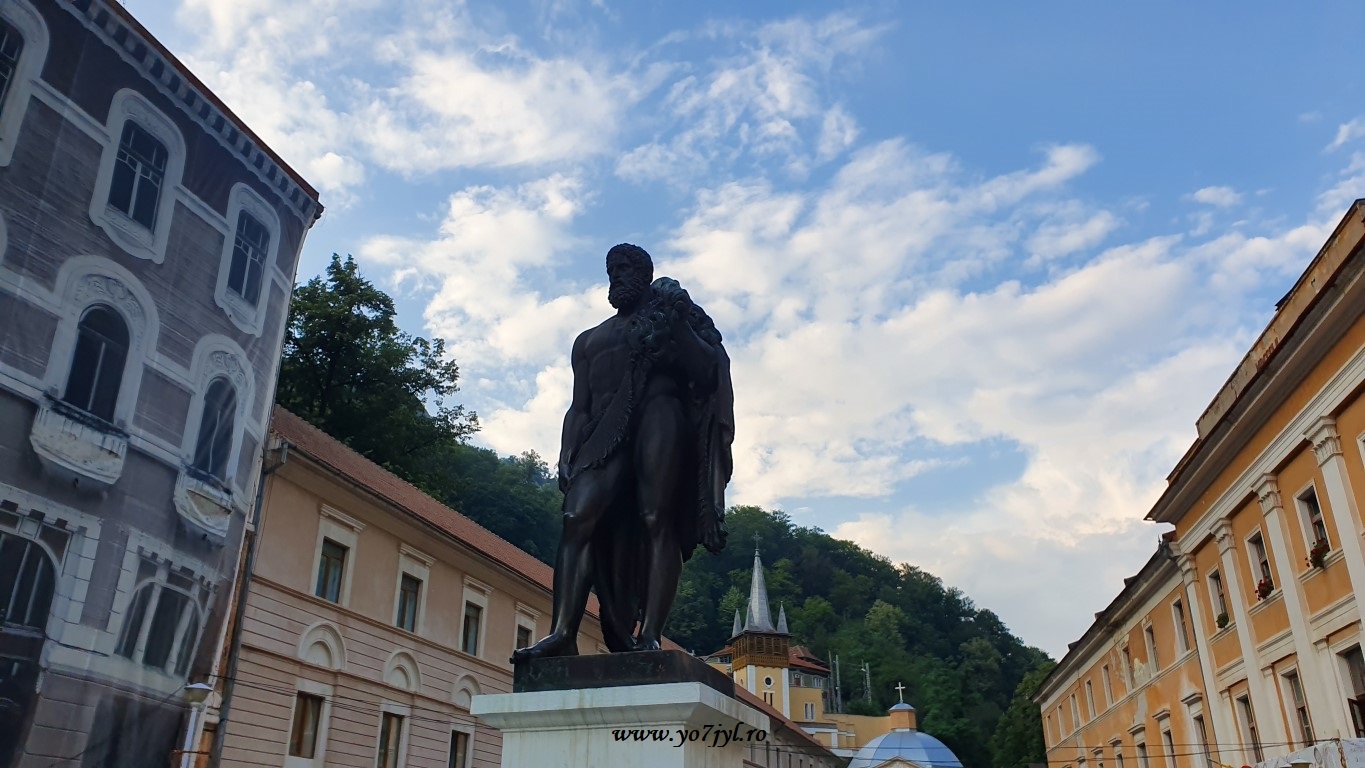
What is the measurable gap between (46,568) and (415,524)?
10.5 metres

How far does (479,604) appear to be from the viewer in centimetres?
2461

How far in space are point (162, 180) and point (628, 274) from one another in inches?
440

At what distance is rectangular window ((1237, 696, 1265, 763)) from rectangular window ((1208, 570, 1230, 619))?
1489mm

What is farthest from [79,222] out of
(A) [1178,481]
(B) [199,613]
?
(A) [1178,481]

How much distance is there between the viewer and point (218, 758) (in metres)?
15.9

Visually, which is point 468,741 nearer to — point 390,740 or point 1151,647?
point 390,740

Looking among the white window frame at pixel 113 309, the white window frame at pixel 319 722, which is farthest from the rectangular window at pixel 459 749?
the white window frame at pixel 113 309

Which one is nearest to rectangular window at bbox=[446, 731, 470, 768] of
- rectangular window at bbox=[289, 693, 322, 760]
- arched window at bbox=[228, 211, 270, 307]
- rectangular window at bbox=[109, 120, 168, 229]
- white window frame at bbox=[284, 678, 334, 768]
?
white window frame at bbox=[284, 678, 334, 768]

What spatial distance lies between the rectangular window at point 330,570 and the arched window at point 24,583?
791 cm

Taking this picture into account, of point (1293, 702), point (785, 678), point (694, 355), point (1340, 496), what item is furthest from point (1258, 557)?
point (785, 678)

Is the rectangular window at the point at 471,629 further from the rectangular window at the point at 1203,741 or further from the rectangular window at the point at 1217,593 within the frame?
the rectangular window at the point at 1203,741

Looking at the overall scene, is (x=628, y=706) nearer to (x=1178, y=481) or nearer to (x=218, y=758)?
(x=218, y=758)

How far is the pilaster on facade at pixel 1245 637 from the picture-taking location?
58.6 ft

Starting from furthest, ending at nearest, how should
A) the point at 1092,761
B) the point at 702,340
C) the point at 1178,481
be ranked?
the point at 1092,761
the point at 1178,481
the point at 702,340
